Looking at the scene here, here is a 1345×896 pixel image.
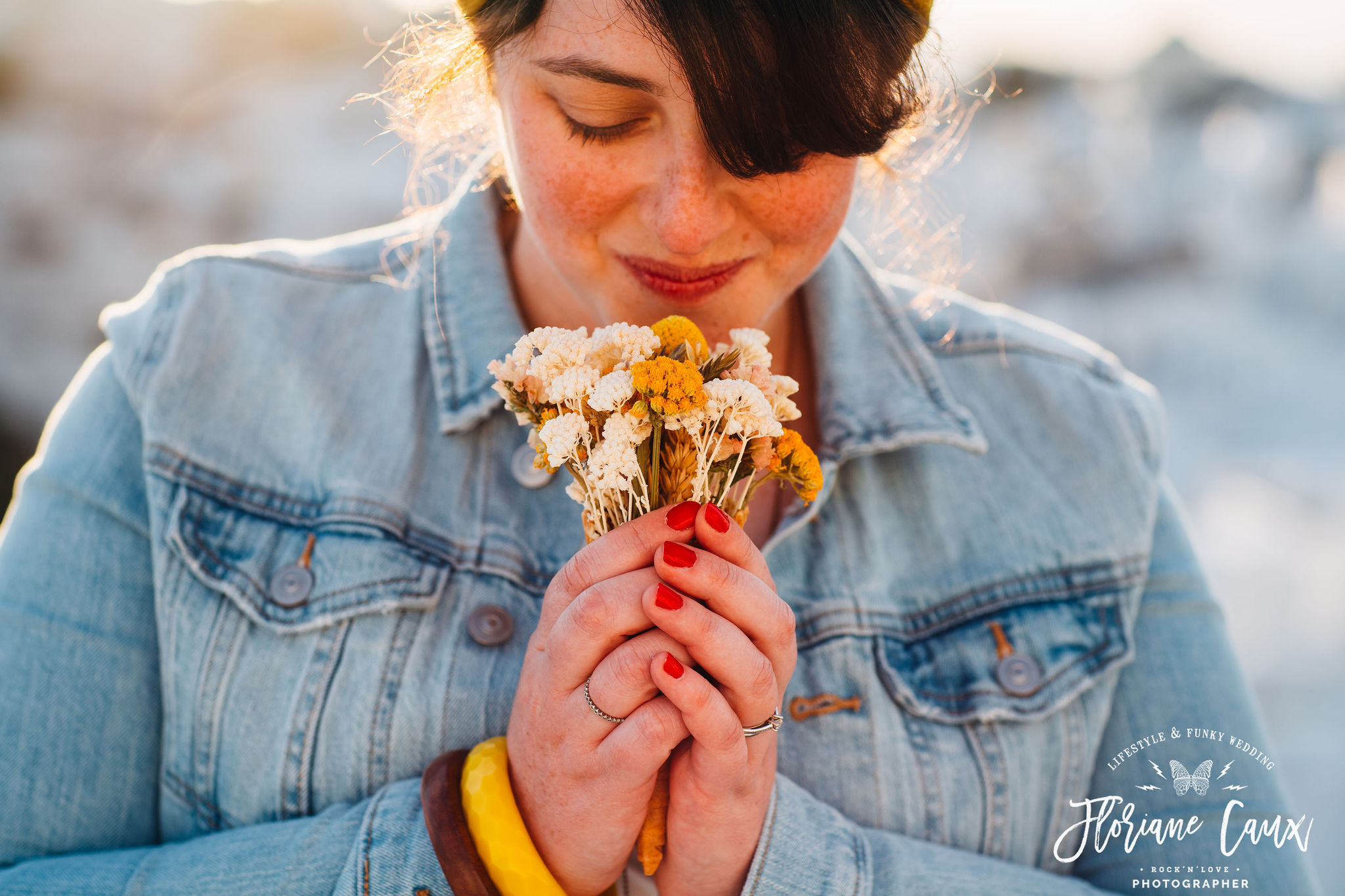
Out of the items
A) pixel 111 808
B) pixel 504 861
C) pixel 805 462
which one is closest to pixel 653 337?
pixel 805 462

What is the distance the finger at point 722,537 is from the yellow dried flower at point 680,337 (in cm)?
20

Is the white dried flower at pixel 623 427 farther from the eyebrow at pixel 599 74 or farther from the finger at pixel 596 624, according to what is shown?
the eyebrow at pixel 599 74

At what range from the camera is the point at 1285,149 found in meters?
5.50

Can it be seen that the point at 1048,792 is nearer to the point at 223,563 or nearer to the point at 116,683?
the point at 223,563

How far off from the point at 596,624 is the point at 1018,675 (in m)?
0.96

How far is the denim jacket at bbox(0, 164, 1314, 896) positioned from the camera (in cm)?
139

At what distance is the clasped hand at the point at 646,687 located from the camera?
1.08 metres

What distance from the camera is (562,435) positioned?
108cm

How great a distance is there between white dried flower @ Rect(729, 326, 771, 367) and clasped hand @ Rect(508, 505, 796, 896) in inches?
8.4

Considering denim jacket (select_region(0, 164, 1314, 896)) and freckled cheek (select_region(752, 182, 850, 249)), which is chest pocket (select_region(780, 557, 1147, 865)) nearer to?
denim jacket (select_region(0, 164, 1314, 896))

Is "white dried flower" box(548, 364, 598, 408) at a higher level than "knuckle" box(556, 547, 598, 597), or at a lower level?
higher

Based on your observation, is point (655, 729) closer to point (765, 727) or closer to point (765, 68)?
point (765, 727)

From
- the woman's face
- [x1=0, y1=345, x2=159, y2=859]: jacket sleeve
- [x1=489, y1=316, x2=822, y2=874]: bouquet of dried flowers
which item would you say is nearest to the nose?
the woman's face

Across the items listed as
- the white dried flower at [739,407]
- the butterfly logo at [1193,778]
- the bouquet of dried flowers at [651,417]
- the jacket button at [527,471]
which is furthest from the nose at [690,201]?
the butterfly logo at [1193,778]
